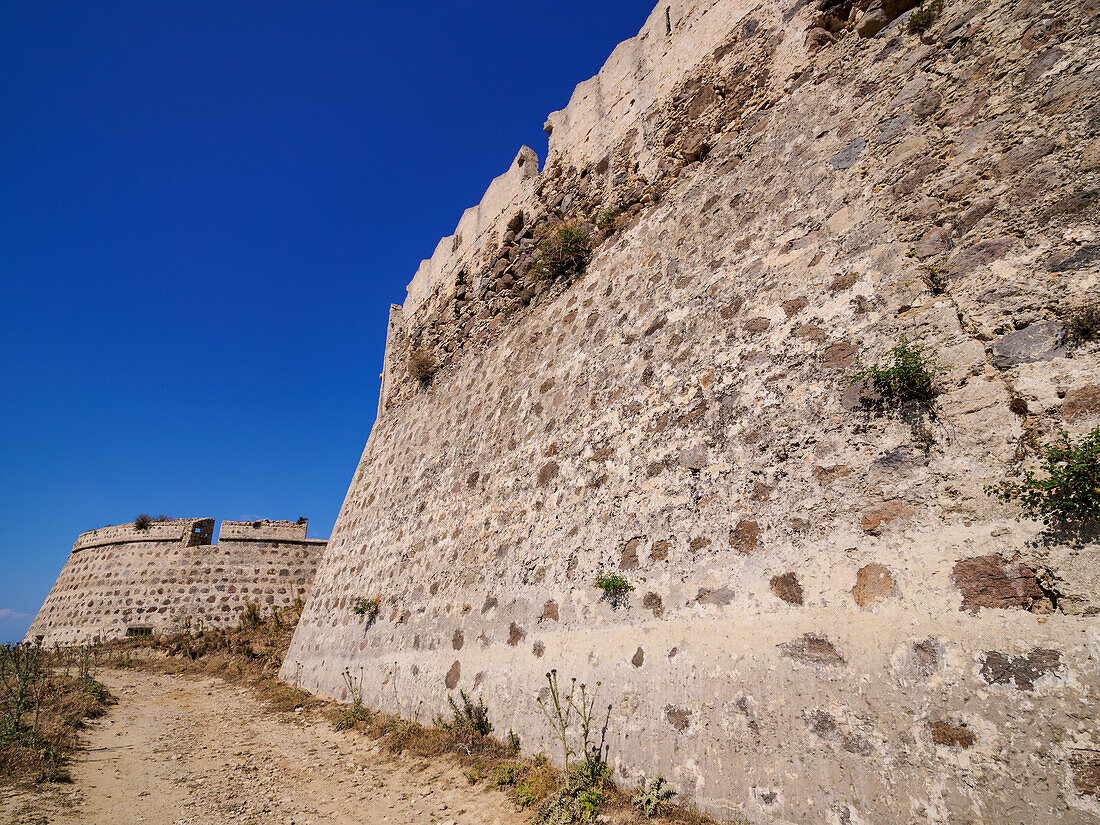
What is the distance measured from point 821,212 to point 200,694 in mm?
9977

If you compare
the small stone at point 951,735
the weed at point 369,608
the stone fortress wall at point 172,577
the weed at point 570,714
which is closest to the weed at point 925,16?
the small stone at point 951,735

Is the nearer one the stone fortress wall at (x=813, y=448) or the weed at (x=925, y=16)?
the stone fortress wall at (x=813, y=448)

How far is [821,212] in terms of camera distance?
3238mm

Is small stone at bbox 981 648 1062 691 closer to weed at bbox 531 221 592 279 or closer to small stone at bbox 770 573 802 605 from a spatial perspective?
small stone at bbox 770 573 802 605

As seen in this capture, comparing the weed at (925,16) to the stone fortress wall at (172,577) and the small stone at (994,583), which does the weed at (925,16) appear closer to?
the small stone at (994,583)

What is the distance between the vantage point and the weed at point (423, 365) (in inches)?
324

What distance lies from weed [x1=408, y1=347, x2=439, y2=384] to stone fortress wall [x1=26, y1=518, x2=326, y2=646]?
29.6 ft

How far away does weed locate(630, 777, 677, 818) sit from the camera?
2414mm

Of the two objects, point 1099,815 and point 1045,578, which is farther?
point 1045,578

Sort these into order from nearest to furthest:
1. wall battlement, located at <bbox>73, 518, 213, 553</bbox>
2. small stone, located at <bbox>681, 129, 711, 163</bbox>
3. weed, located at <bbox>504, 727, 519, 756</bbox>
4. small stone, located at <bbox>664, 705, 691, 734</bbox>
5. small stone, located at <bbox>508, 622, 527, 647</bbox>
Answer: small stone, located at <bbox>664, 705, 691, 734</bbox>, weed, located at <bbox>504, 727, 519, 756</bbox>, small stone, located at <bbox>508, 622, 527, 647</bbox>, small stone, located at <bbox>681, 129, 711, 163</bbox>, wall battlement, located at <bbox>73, 518, 213, 553</bbox>

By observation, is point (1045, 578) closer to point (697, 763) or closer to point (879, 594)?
point (879, 594)

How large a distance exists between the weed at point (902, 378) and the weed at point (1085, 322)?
46 centimetres

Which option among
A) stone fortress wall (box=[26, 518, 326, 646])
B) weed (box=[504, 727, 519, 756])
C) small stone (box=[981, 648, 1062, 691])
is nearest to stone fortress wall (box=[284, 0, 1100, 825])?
small stone (box=[981, 648, 1062, 691])

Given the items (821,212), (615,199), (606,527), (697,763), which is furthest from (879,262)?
(615,199)
